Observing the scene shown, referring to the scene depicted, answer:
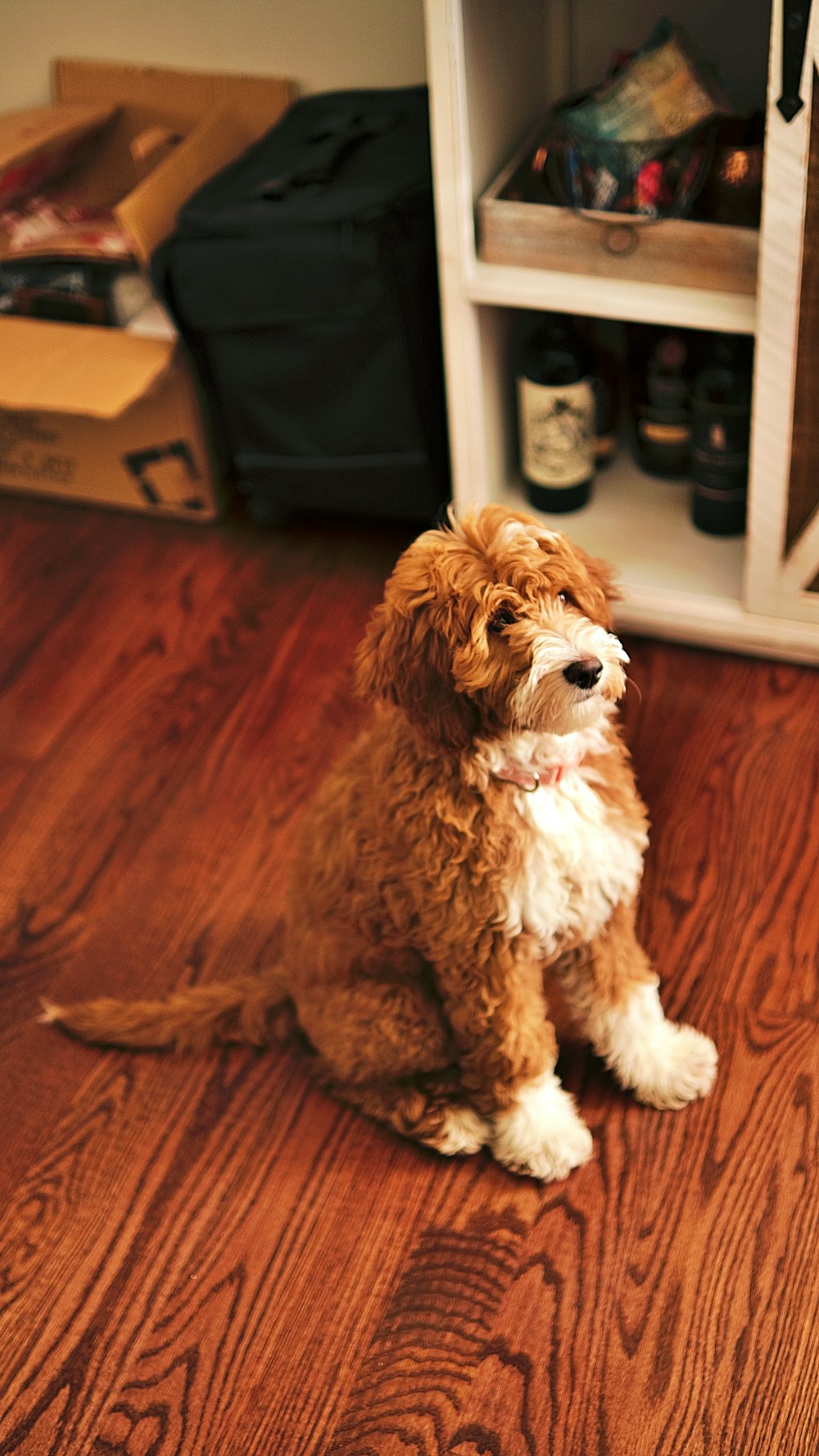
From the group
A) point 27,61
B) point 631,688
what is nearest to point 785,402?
point 631,688

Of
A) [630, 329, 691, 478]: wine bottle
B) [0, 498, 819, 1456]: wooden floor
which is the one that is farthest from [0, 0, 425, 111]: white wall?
[0, 498, 819, 1456]: wooden floor

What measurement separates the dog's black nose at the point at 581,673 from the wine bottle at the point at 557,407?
921 mm

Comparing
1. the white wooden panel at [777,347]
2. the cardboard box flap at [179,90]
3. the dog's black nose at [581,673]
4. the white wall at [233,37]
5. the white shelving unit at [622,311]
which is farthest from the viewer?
the cardboard box flap at [179,90]

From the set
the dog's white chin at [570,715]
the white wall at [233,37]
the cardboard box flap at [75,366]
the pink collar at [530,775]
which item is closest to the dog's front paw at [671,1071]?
the pink collar at [530,775]

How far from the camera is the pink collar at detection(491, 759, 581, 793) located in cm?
115

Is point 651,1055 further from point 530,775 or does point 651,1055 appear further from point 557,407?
point 557,407

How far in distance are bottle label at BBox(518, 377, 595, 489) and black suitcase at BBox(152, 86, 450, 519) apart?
0.14 m

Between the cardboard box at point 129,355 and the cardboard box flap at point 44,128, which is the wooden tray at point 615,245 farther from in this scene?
the cardboard box flap at point 44,128

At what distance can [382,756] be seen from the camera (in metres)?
1.20

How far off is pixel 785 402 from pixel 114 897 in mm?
1076

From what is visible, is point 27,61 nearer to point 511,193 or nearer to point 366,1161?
point 511,193

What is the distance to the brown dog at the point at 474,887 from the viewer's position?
3.43ft

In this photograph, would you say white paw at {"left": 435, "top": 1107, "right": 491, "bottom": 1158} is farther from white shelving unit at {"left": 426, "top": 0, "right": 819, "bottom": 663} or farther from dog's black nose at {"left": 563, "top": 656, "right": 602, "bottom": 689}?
white shelving unit at {"left": 426, "top": 0, "right": 819, "bottom": 663}

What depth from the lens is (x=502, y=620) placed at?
1.04m
